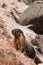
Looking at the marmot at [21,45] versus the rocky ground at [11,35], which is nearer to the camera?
the rocky ground at [11,35]

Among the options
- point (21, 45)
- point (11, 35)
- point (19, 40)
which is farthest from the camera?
point (11, 35)

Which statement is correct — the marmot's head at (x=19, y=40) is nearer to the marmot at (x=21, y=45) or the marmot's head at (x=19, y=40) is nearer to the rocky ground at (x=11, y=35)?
the marmot at (x=21, y=45)

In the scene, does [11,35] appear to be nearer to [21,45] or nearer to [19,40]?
[19,40]

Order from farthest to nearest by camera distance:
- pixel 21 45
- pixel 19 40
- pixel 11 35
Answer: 1. pixel 11 35
2. pixel 19 40
3. pixel 21 45

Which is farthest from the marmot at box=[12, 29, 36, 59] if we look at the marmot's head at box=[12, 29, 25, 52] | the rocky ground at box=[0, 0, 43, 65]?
the rocky ground at box=[0, 0, 43, 65]

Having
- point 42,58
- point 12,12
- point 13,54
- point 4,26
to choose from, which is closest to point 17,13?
point 12,12

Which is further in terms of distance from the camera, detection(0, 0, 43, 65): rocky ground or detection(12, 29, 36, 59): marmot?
detection(12, 29, 36, 59): marmot

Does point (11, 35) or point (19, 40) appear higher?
point (19, 40)

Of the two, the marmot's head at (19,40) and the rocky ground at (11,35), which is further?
the marmot's head at (19,40)

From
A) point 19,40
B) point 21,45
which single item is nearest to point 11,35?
point 19,40

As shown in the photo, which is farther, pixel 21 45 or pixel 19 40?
pixel 19 40

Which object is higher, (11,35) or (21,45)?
(21,45)

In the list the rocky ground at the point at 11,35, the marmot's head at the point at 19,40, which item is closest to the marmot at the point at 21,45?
the marmot's head at the point at 19,40

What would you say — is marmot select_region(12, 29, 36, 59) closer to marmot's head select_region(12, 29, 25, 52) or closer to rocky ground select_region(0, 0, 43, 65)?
marmot's head select_region(12, 29, 25, 52)
